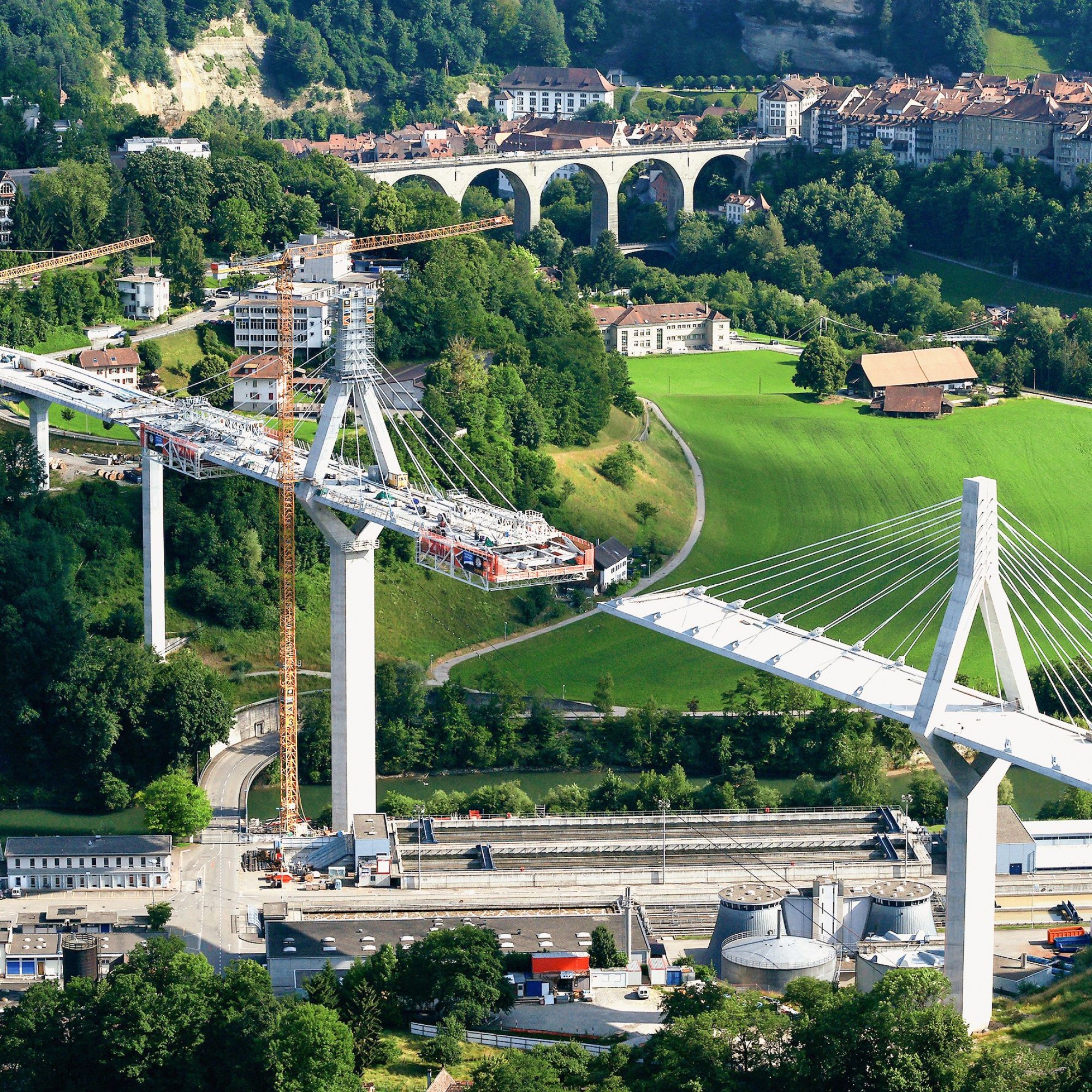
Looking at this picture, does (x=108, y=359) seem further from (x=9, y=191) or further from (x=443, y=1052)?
(x=443, y=1052)

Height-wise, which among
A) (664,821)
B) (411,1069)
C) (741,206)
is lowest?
(664,821)

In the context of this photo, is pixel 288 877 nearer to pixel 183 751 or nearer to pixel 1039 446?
pixel 183 751

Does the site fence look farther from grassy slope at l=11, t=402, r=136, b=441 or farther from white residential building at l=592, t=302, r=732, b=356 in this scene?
white residential building at l=592, t=302, r=732, b=356

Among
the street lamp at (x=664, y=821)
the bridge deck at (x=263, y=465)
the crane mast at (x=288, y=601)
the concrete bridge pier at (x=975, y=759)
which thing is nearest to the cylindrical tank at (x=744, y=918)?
the street lamp at (x=664, y=821)

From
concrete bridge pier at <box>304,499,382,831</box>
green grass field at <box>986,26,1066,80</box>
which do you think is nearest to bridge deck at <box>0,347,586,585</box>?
concrete bridge pier at <box>304,499,382,831</box>

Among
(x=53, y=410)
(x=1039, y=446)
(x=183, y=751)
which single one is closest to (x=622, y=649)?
(x=183, y=751)

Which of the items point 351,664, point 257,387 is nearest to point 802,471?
point 257,387

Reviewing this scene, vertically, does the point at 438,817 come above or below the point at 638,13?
below
